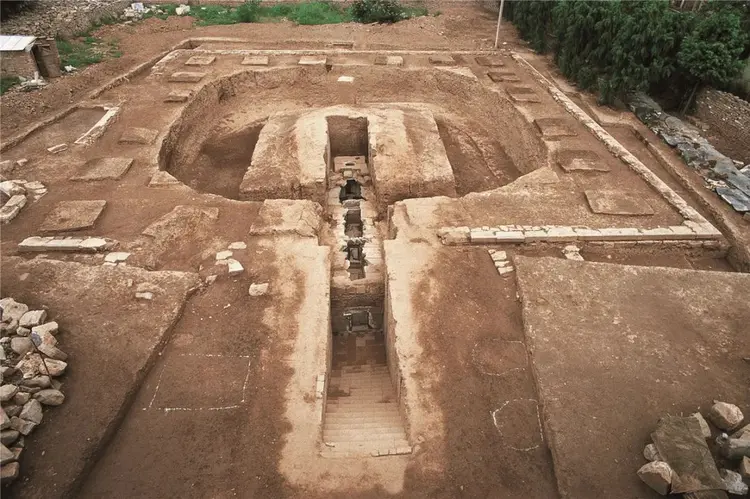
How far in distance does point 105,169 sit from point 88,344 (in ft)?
13.2

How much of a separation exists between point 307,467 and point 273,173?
17.6ft

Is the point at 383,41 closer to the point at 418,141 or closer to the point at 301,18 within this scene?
the point at 301,18

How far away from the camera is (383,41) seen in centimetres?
1459

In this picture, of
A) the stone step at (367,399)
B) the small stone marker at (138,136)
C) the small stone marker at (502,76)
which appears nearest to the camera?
the stone step at (367,399)

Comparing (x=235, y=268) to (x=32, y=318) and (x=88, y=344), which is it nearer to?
(x=88, y=344)

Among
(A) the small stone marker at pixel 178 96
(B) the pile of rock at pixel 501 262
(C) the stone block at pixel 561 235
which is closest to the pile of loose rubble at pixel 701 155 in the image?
(C) the stone block at pixel 561 235

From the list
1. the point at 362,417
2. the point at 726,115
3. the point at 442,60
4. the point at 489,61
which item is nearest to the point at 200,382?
the point at 362,417

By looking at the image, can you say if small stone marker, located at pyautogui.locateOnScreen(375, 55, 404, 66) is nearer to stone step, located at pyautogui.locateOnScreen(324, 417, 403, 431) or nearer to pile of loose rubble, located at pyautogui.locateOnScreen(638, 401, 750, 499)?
stone step, located at pyautogui.locateOnScreen(324, 417, 403, 431)

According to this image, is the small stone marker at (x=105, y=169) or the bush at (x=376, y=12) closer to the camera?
the small stone marker at (x=105, y=169)

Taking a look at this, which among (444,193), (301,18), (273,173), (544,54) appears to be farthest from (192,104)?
(544,54)

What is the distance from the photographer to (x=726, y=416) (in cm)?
388

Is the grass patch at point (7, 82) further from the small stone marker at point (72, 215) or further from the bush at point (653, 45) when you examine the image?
the bush at point (653, 45)

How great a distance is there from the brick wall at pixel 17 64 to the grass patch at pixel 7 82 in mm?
128

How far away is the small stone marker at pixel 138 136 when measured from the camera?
27.5 feet
